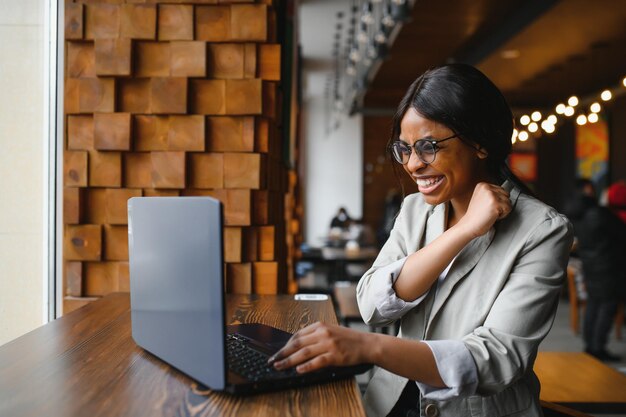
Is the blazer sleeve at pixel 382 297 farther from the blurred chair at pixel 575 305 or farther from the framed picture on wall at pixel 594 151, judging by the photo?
the framed picture on wall at pixel 594 151

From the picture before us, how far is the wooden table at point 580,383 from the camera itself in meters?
2.04

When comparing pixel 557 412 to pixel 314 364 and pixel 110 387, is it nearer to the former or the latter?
pixel 314 364

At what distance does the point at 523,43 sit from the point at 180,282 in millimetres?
7148

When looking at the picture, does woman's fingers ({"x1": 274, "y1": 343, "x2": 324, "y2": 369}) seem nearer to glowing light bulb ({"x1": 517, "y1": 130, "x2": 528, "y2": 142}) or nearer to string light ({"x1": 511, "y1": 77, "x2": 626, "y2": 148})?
string light ({"x1": 511, "y1": 77, "x2": 626, "y2": 148})

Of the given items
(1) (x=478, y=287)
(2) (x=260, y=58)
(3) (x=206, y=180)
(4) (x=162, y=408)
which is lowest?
(4) (x=162, y=408)

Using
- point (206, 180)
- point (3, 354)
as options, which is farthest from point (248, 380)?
point (206, 180)

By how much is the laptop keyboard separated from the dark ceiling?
18.3ft

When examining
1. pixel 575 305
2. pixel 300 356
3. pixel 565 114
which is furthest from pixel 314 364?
pixel 565 114

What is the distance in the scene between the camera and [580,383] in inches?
89.4

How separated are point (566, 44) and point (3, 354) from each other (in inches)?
295

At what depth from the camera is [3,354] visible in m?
1.25

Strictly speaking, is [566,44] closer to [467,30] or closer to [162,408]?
[467,30]

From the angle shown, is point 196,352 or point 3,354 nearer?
point 196,352

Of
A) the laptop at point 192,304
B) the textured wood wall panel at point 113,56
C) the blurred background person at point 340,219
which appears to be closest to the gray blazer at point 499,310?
the laptop at point 192,304
